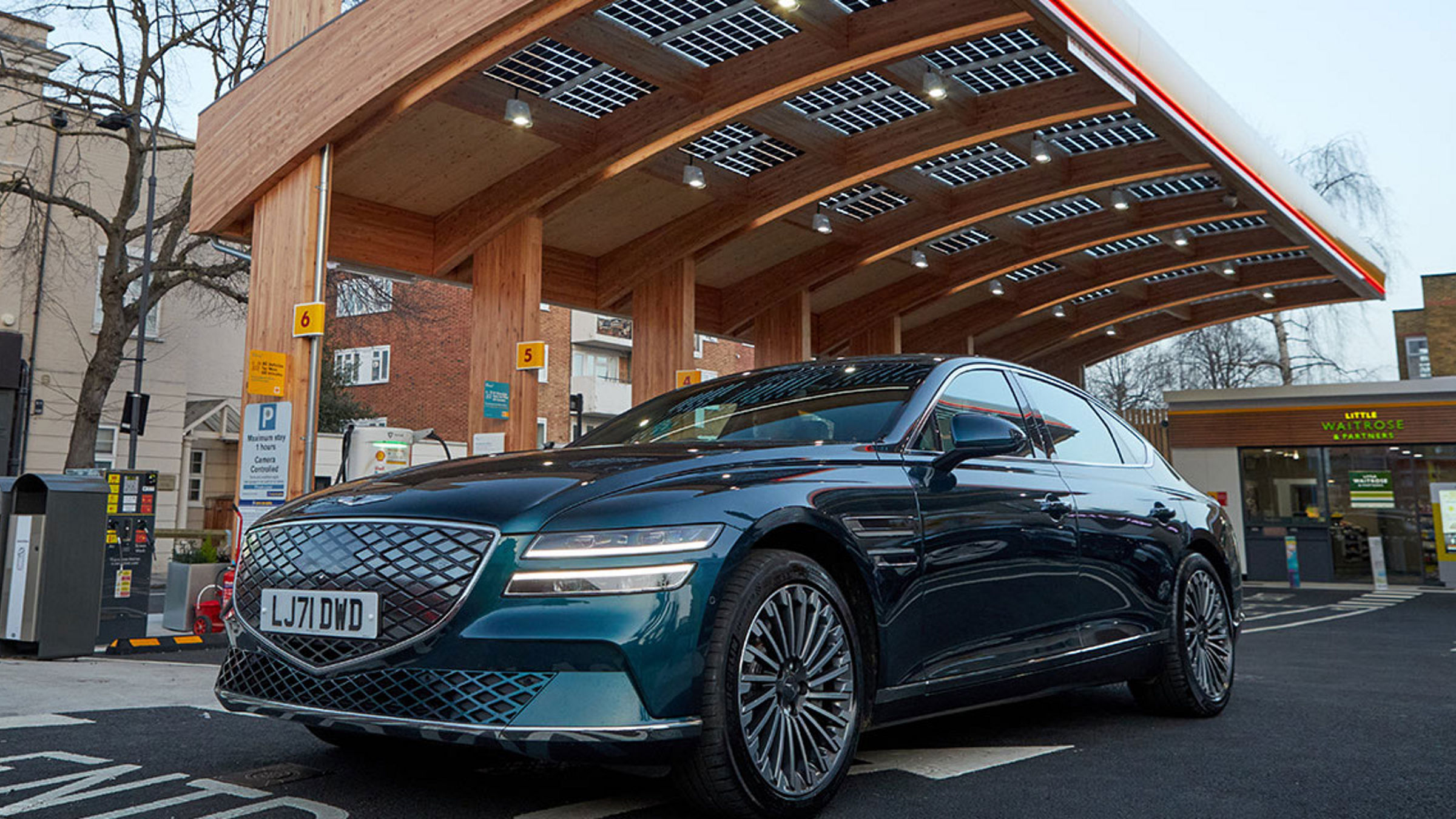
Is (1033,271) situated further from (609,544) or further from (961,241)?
(609,544)

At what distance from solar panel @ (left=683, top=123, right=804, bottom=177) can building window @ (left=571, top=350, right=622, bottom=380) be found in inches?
1249

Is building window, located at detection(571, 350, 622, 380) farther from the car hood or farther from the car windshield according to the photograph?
the car hood

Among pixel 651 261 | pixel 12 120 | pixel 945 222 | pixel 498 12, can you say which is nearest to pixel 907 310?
pixel 945 222

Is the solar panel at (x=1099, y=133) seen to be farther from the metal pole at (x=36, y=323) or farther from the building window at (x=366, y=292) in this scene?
the metal pole at (x=36, y=323)

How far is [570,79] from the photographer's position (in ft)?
43.9

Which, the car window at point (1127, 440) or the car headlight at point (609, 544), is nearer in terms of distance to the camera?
the car headlight at point (609, 544)

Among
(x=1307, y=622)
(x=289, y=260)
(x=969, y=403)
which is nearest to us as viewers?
(x=969, y=403)

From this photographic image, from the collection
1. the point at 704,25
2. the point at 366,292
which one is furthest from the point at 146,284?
the point at 704,25

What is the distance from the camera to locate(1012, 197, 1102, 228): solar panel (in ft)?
63.4

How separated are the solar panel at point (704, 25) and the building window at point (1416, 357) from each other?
107ft

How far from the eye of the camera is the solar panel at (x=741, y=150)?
1544 centimetres

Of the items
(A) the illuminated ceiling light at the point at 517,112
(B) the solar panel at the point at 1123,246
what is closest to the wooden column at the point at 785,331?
(B) the solar panel at the point at 1123,246

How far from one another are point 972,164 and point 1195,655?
12.6 metres

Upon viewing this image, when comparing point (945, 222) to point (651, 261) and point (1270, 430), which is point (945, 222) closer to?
point (651, 261)
